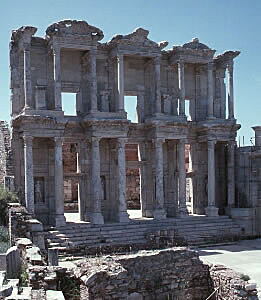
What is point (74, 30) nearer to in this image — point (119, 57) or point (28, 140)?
point (119, 57)

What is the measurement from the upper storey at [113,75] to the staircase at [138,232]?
228 inches

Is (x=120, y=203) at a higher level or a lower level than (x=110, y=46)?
lower

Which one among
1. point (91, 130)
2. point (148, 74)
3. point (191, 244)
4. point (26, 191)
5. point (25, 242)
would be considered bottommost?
point (191, 244)

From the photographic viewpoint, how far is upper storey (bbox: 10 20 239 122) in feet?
71.2

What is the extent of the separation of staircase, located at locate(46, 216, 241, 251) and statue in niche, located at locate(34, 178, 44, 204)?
218 centimetres

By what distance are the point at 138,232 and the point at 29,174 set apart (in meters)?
6.31

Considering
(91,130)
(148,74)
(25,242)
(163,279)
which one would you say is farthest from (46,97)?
A: (163,279)

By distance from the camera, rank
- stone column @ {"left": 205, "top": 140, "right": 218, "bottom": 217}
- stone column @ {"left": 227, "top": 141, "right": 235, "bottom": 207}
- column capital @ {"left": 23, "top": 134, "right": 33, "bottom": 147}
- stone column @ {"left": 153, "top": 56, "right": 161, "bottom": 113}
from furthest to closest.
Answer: stone column @ {"left": 227, "top": 141, "right": 235, "bottom": 207} → stone column @ {"left": 205, "top": 140, "right": 218, "bottom": 217} → stone column @ {"left": 153, "top": 56, "right": 161, "bottom": 113} → column capital @ {"left": 23, "top": 134, "right": 33, "bottom": 147}

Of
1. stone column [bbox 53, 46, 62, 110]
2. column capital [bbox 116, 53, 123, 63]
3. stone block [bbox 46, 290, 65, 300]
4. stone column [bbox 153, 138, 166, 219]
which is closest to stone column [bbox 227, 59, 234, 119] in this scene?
stone column [bbox 153, 138, 166, 219]

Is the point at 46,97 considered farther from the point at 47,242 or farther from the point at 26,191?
the point at 47,242

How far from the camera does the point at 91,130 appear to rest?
869 inches

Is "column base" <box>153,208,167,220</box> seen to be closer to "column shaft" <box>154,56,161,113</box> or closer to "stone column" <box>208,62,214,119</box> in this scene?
"column shaft" <box>154,56,161,113</box>

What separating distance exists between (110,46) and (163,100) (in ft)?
14.8

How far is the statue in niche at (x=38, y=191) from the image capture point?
22.1 metres
